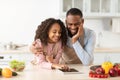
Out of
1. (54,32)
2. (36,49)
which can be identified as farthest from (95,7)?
(36,49)

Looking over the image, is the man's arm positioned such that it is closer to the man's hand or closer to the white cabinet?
the man's hand

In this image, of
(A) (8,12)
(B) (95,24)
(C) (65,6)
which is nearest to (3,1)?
(A) (8,12)

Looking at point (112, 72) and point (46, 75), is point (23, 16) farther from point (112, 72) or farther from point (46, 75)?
point (112, 72)

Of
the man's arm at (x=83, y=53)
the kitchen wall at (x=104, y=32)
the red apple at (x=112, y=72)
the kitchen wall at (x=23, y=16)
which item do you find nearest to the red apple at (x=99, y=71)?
the red apple at (x=112, y=72)

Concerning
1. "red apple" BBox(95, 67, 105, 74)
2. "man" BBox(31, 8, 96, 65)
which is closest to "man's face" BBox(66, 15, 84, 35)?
"man" BBox(31, 8, 96, 65)

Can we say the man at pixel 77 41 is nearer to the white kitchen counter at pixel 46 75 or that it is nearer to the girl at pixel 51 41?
the girl at pixel 51 41

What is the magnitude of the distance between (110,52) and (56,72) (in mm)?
2118

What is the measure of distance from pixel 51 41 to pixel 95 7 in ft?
6.26

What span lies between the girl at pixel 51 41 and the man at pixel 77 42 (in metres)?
0.08

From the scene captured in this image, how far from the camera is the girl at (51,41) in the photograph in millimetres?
2604

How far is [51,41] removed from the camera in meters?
2.73

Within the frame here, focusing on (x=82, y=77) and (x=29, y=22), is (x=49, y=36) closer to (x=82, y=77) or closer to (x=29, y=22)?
(x=82, y=77)

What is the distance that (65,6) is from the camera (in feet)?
14.3

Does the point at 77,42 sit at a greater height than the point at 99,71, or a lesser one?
greater
